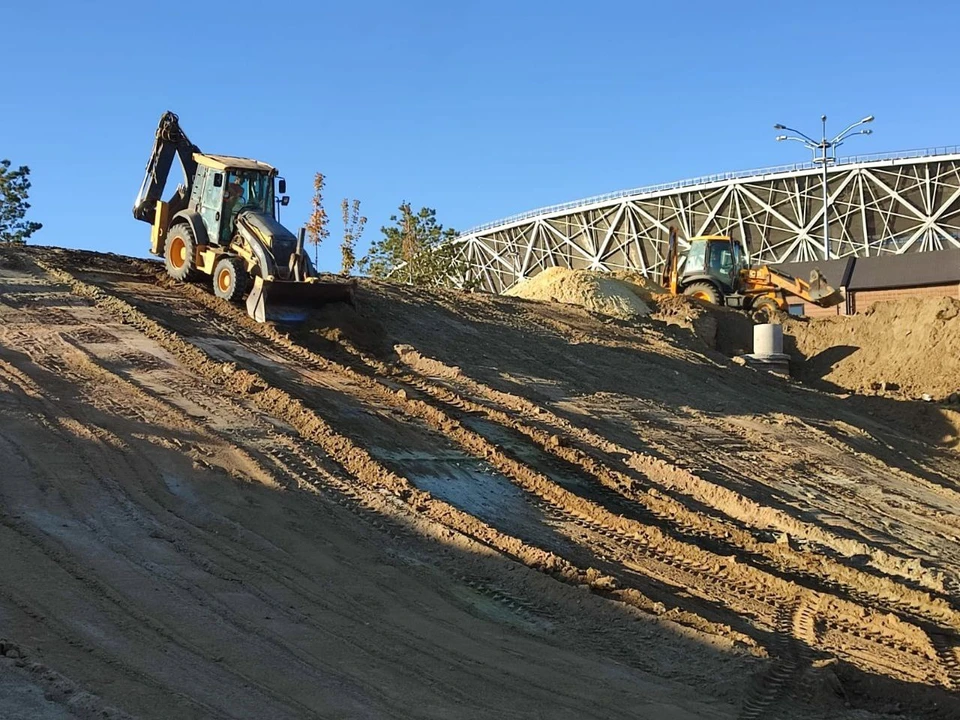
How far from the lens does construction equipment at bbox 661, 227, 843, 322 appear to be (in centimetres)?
2750

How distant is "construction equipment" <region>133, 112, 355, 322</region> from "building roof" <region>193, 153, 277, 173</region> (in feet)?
0.06

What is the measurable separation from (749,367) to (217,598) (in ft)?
51.7

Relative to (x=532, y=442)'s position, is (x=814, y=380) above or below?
above

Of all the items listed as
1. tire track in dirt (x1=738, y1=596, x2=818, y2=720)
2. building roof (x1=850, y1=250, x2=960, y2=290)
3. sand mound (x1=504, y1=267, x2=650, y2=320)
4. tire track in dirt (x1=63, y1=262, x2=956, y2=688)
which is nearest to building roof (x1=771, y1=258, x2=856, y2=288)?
building roof (x1=850, y1=250, x2=960, y2=290)

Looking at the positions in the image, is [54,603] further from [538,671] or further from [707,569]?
[707,569]

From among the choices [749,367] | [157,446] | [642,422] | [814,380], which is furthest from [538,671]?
[814,380]

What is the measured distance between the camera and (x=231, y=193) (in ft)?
59.3

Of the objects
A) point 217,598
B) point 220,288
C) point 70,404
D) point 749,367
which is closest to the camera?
A: point 217,598

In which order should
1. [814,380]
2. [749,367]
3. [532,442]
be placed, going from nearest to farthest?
[532,442] < [749,367] < [814,380]

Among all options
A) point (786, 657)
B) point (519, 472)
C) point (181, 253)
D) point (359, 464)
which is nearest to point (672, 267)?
point (181, 253)

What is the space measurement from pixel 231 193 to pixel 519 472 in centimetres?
904

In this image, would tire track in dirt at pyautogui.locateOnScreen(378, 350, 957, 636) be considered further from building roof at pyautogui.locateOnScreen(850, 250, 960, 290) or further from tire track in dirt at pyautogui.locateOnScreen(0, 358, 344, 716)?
building roof at pyautogui.locateOnScreen(850, 250, 960, 290)

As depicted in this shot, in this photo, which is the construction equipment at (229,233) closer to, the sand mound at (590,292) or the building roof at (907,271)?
the sand mound at (590,292)

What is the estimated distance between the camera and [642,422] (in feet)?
48.7
